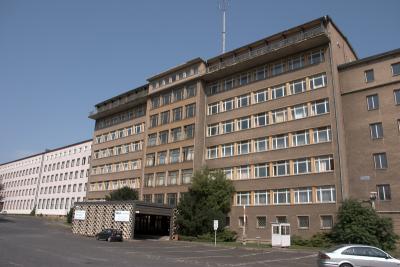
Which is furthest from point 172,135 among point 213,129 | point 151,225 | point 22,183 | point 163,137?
point 22,183

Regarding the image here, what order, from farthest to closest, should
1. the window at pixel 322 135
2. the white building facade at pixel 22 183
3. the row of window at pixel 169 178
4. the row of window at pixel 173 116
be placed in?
the white building facade at pixel 22 183 < the row of window at pixel 173 116 < the row of window at pixel 169 178 < the window at pixel 322 135

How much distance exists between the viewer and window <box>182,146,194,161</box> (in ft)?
166

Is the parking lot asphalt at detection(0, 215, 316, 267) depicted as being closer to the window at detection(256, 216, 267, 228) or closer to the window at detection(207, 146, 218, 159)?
the window at detection(256, 216, 267, 228)

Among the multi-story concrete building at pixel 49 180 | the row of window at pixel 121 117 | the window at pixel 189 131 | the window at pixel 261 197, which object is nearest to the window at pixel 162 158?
the window at pixel 189 131

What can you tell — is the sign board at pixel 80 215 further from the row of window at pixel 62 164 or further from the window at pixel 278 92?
the row of window at pixel 62 164

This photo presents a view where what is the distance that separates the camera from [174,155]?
53.4 metres

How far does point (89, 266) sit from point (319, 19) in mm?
36016

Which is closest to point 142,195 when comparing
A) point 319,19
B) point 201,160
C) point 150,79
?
point 201,160

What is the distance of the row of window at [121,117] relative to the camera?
64075 mm

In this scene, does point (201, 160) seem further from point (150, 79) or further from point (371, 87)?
point (371, 87)

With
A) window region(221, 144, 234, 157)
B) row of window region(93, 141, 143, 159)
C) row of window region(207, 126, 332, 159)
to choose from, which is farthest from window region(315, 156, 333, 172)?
row of window region(93, 141, 143, 159)

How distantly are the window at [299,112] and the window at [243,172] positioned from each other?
8.27 m

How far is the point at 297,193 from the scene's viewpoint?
39.7 meters

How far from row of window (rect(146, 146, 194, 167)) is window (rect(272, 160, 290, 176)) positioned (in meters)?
12.4
